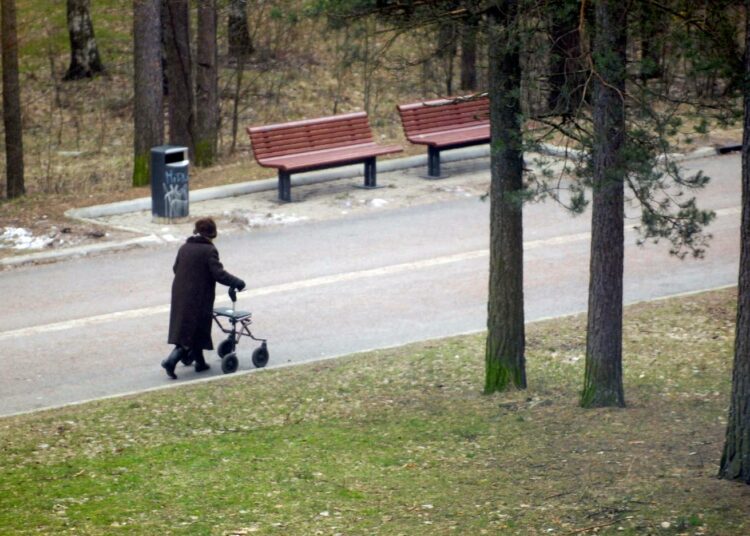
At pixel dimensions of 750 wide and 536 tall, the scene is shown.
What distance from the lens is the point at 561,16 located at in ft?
28.0

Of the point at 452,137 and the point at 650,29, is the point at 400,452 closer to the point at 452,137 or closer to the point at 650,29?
the point at 650,29

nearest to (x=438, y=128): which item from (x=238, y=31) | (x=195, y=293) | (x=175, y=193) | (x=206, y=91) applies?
(x=206, y=91)

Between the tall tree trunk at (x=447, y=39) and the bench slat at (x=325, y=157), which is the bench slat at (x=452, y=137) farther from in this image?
the tall tree trunk at (x=447, y=39)

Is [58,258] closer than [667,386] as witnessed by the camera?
No

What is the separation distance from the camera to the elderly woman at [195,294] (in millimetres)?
10844

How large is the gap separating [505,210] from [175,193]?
7984 mm

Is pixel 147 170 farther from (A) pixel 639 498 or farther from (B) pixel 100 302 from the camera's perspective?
(A) pixel 639 498

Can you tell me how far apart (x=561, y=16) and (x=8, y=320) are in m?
7.28

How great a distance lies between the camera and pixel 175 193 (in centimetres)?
1648

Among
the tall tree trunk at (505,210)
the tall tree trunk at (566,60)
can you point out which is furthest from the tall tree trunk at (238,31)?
the tall tree trunk at (566,60)

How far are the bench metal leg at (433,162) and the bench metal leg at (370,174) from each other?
40.8 inches

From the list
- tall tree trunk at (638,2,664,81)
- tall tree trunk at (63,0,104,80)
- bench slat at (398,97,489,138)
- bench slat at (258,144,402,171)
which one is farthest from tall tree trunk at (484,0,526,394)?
tall tree trunk at (63,0,104,80)

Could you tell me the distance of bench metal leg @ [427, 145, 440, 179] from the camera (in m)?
18.8

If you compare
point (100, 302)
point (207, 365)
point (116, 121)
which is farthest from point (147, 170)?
point (116, 121)
